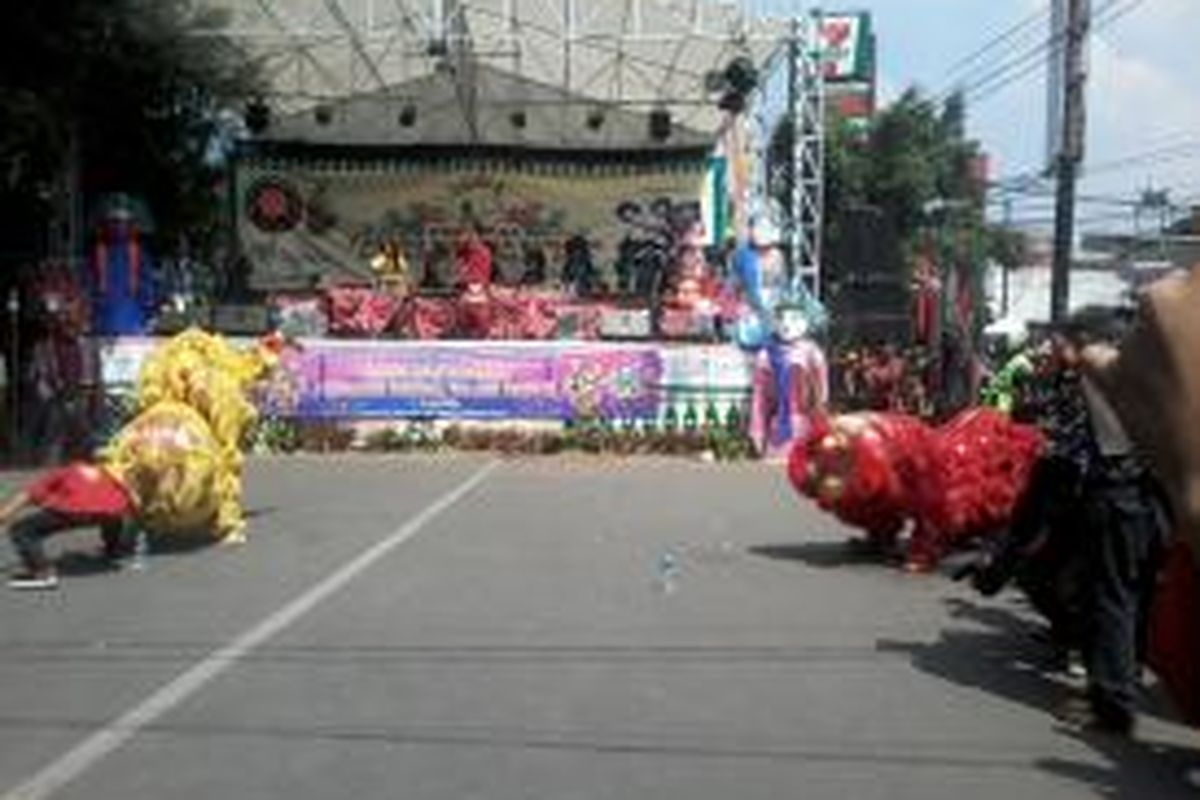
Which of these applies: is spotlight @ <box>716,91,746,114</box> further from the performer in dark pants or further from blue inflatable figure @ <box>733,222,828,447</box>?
the performer in dark pants

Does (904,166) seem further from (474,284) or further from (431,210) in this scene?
(474,284)

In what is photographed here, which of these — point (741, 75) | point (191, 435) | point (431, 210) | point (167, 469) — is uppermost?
point (741, 75)

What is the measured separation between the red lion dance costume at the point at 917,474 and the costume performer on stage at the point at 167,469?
4081mm

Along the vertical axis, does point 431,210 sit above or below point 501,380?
above

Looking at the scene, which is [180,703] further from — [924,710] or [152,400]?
[152,400]

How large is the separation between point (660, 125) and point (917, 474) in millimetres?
24400

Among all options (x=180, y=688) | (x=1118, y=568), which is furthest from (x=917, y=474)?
(x=180, y=688)

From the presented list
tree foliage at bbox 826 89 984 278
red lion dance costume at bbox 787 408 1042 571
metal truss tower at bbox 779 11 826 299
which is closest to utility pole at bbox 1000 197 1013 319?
tree foliage at bbox 826 89 984 278

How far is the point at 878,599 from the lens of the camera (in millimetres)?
14789

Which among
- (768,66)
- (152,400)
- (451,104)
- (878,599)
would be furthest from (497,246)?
(878,599)

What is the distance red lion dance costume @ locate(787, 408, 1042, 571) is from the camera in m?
15.0

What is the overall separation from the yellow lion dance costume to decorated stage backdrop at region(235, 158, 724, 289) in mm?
22538

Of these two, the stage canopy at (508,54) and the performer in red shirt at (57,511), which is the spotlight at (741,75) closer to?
the stage canopy at (508,54)

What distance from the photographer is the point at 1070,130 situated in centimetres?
3194
